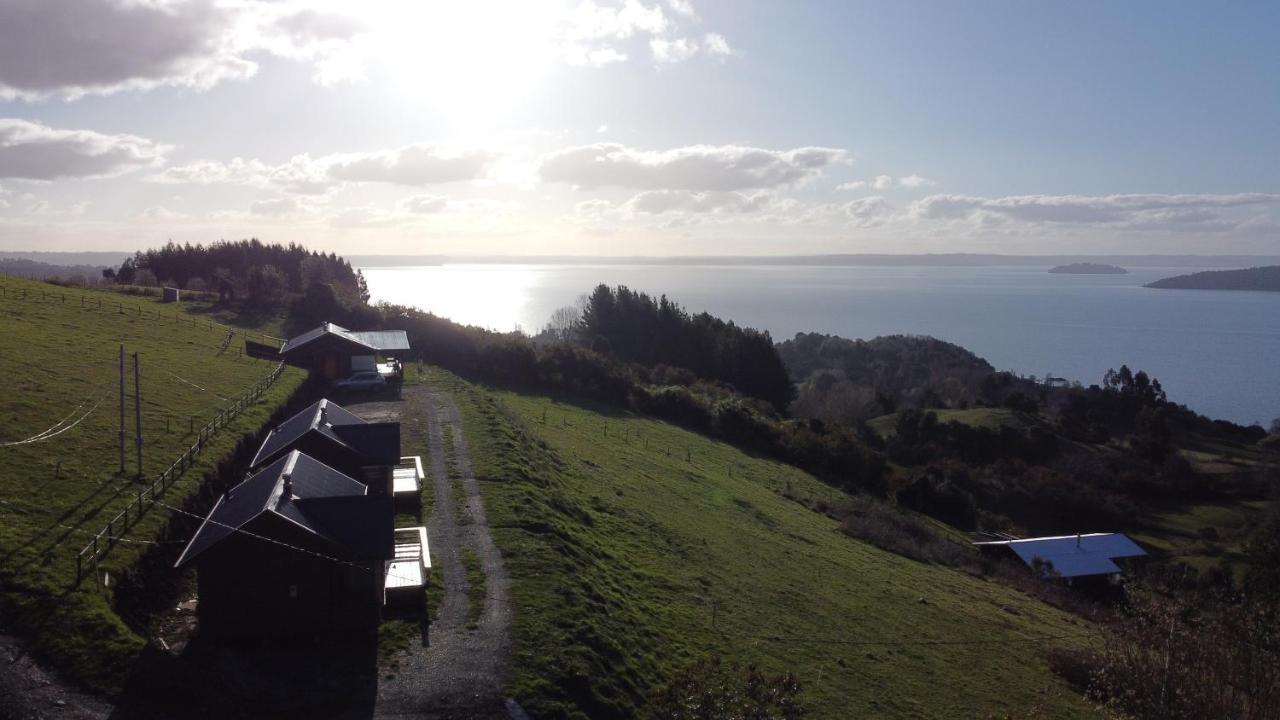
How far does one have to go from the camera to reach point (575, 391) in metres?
49.5

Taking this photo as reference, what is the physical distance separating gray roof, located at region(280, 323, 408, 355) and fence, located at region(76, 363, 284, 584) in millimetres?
9151

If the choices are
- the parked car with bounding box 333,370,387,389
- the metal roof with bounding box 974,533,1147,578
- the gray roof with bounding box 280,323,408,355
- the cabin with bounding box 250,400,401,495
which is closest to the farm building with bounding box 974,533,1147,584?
the metal roof with bounding box 974,533,1147,578

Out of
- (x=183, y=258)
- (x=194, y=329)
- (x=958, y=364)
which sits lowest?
(x=958, y=364)

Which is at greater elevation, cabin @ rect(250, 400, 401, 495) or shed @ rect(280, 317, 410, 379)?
shed @ rect(280, 317, 410, 379)

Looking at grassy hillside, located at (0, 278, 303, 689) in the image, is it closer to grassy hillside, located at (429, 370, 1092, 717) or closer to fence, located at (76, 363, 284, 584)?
fence, located at (76, 363, 284, 584)

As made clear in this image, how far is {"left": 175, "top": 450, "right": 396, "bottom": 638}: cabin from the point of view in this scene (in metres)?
13.2

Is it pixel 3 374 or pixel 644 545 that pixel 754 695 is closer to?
pixel 644 545

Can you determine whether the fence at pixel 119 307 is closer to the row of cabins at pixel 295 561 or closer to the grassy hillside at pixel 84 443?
the grassy hillside at pixel 84 443

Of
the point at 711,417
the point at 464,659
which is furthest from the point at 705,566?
the point at 711,417

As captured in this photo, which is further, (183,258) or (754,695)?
(183,258)

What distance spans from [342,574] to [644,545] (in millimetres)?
10595

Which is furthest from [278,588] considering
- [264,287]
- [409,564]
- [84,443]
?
[264,287]

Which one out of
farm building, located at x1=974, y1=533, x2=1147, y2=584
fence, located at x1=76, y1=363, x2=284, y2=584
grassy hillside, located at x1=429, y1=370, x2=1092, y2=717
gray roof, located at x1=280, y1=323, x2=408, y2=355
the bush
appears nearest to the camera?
the bush

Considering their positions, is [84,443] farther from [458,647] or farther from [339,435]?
[458,647]
